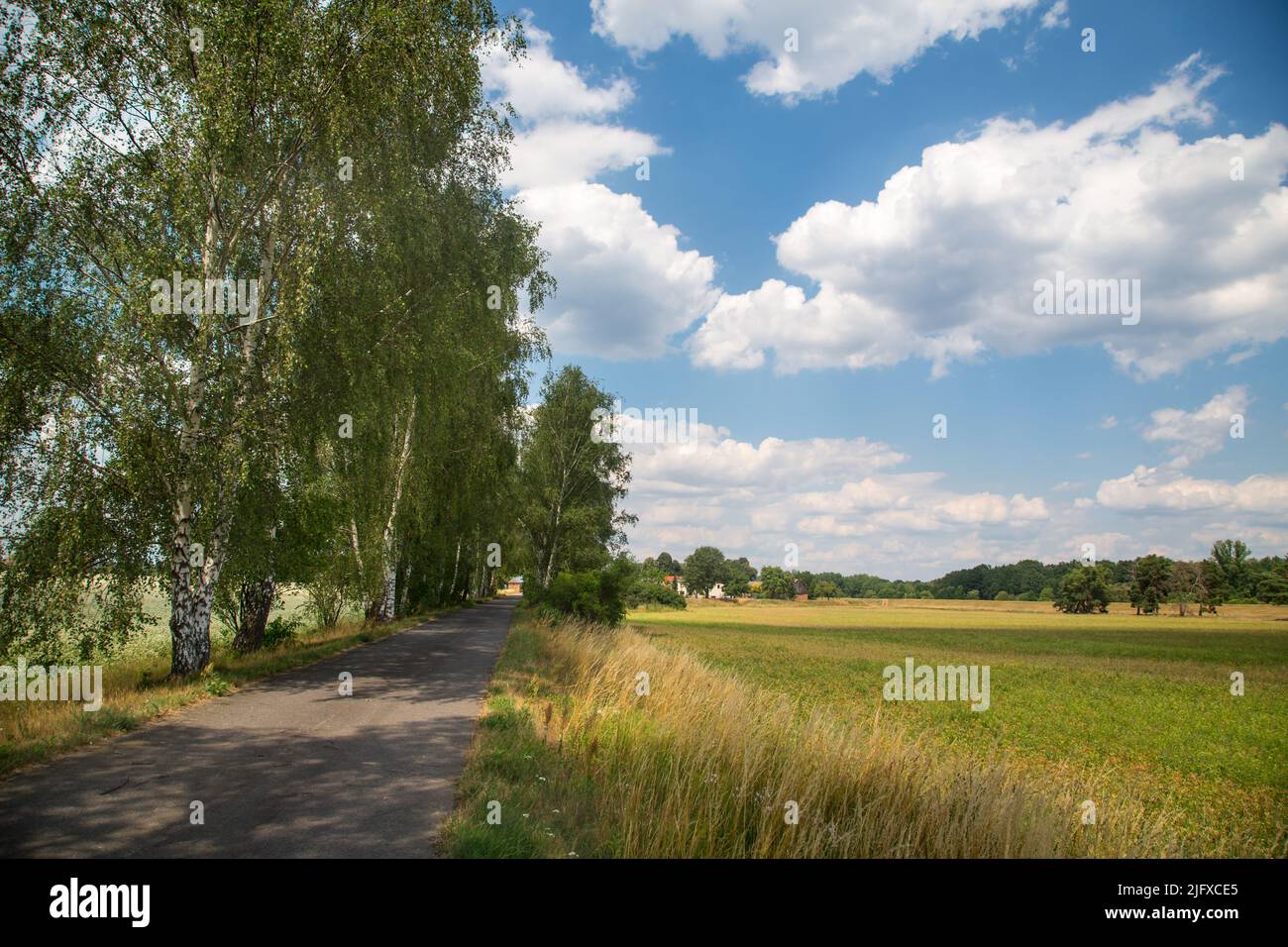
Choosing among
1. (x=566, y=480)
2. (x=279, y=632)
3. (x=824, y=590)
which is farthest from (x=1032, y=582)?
(x=279, y=632)

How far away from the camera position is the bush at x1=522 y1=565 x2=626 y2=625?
26938 millimetres

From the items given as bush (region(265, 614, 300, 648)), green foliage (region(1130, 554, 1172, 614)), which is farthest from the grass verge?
green foliage (region(1130, 554, 1172, 614))

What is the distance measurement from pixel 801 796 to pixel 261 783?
523 centimetres

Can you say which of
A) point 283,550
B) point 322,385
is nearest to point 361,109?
point 322,385

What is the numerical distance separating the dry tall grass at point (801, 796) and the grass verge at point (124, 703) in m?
5.37

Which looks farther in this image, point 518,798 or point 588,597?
point 588,597

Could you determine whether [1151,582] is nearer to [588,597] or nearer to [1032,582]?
[1032,582]

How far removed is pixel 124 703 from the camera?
31.3 feet

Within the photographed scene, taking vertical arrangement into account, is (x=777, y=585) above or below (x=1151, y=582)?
below

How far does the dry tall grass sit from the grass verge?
5.37 metres

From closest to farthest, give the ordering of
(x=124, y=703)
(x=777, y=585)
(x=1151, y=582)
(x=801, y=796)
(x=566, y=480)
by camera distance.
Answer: (x=801, y=796) → (x=124, y=703) → (x=566, y=480) → (x=1151, y=582) → (x=777, y=585)

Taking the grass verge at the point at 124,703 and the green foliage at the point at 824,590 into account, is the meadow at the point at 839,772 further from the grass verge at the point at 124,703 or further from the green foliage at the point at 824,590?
the green foliage at the point at 824,590

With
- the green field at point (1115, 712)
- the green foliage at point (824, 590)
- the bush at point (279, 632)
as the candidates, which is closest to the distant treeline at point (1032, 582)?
the green foliage at point (824, 590)

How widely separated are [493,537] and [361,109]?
31.5m
